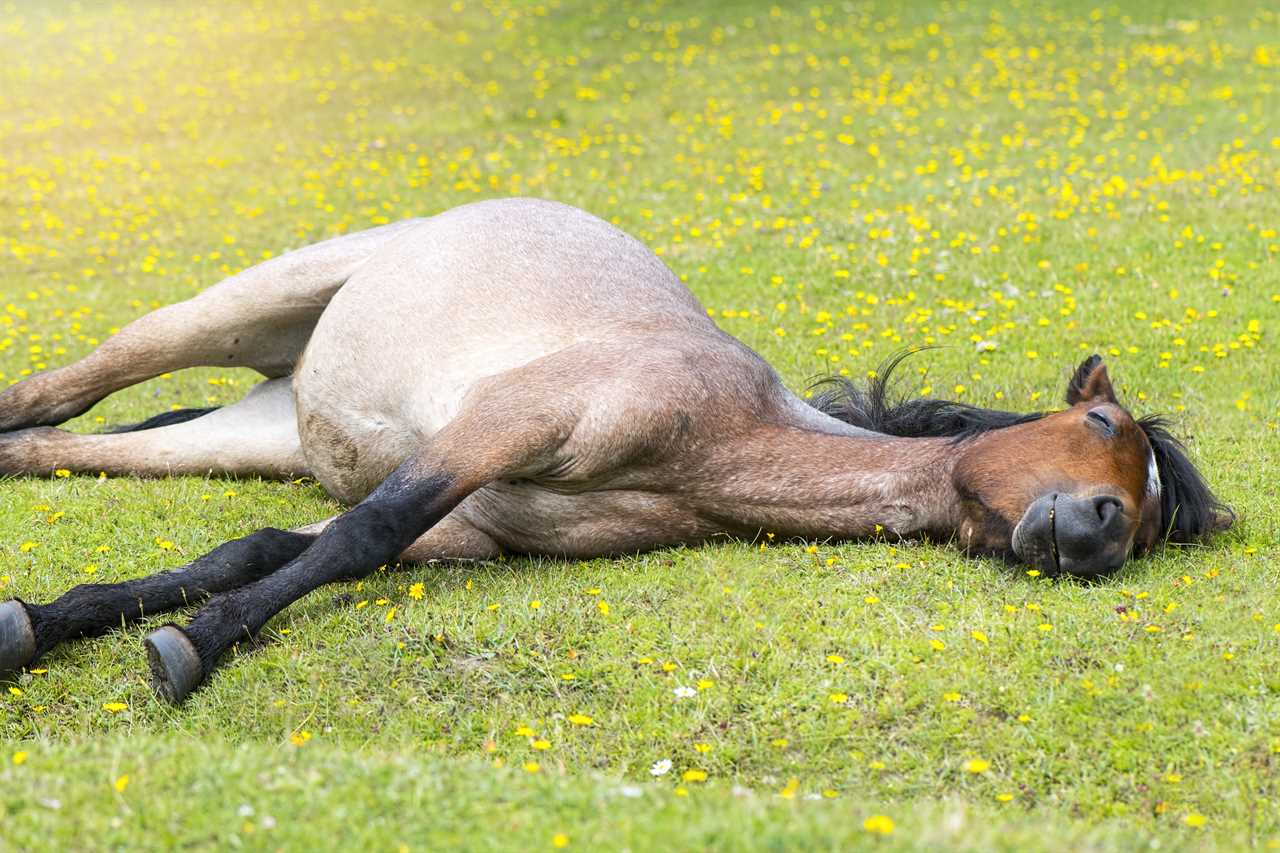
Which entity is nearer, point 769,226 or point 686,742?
point 686,742

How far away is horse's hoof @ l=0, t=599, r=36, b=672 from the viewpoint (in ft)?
17.0

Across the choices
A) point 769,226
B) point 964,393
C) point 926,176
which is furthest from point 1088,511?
point 926,176

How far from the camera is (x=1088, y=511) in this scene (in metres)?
5.14

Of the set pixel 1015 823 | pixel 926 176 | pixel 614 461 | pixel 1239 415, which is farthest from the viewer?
pixel 926 176

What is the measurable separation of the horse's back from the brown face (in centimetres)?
167

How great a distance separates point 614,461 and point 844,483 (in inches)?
41.4

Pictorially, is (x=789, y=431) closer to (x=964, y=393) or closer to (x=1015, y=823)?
(x=1015, y=823)

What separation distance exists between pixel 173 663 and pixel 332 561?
72cm

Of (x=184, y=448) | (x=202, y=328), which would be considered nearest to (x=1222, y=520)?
(x=202, y=328)

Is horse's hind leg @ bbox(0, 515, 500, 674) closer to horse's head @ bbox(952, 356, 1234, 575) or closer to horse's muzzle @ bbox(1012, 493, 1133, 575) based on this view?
horse's head @ bbox(952, 356, 1234, 575)

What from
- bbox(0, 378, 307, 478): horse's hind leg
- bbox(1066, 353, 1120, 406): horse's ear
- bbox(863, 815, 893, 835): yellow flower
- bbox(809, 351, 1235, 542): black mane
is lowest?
bbox(0, 378, 307, 478): horse's hind leg

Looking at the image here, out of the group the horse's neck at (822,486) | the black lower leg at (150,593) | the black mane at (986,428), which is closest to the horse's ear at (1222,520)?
the black mane at (986,428)

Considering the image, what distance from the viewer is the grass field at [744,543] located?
4.05 metres

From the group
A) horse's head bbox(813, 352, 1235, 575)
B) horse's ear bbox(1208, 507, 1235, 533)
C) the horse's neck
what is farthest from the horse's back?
horse's ear bbox(1208, 507, 1235, 533)
